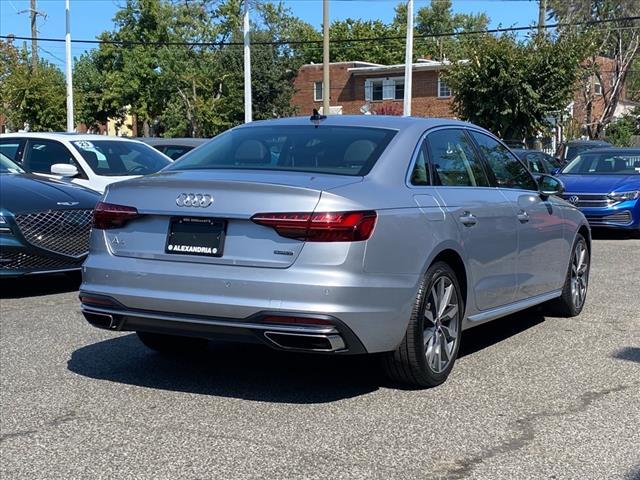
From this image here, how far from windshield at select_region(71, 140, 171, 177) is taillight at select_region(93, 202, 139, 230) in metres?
5.90

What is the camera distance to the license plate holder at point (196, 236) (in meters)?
4.64

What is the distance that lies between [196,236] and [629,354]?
340 centimetres

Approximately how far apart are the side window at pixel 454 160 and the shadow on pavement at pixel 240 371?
1289 millimetres

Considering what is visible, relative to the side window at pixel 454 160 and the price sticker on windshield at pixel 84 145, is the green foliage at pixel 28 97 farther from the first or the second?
the side window at pixel 454 160

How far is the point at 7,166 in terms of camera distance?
10180mm

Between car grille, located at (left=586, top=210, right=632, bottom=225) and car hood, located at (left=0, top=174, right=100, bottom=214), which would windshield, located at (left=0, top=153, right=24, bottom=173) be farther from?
car grille, located at (left=586, top=210, right=632, bottom=225)

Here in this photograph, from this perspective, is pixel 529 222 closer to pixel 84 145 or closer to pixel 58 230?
pixel 58 230

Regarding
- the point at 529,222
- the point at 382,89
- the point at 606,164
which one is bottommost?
the point at 606,164

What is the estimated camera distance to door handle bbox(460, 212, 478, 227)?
5.44 m

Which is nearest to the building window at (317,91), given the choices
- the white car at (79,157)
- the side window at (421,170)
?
the white car at (79,157)

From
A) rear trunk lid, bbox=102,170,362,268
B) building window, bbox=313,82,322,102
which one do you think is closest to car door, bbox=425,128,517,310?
rear trunk lid, bbox=102,170,362,268

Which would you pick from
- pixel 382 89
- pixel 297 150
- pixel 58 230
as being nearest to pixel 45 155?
pixel 58 230

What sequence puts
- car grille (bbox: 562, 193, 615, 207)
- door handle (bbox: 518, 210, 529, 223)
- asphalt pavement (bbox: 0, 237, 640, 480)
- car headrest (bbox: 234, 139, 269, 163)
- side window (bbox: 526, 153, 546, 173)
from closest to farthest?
asphalt pavement (bbox: 0, 237, 640, 480) < car headrest (bbox: 234, 139, 269, 163) < door handle (bbox: 518, 210, 529, 223) < car grille (bbox: 562, 193, 615, 207) < side window (bbox: 526, 153, 546, 173)

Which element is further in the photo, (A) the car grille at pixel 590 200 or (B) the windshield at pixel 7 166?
(A) the car grille at pixel 590 200
